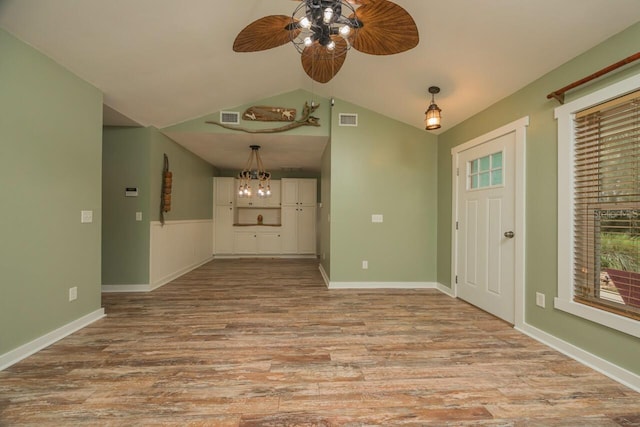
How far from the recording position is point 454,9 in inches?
83.1

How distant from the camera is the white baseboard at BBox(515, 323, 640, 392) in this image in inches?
69.9

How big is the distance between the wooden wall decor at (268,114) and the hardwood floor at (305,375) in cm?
274

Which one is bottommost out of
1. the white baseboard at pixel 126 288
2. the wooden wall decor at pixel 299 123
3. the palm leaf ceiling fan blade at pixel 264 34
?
the white baseboard at pixel 126 288

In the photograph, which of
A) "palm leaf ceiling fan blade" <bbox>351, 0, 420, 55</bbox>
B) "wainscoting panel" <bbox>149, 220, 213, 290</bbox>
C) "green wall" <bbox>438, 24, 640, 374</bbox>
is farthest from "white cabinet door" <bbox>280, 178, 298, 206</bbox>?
"palm leaf ceiling fan blade" <bbox>351, 0, 420, 55</bbox>

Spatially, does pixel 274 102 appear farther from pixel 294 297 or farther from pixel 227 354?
pixel 227 354

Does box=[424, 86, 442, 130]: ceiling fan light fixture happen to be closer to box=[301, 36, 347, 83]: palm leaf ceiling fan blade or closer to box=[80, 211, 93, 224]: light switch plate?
box=[301, 36, 347, 83]: palm leaf ceiling fan blade

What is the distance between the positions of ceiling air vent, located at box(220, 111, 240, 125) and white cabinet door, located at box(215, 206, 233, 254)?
3366 mm

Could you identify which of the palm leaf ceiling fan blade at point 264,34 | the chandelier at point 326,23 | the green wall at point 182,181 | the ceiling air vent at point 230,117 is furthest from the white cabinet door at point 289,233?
the chandelier at point 326,23

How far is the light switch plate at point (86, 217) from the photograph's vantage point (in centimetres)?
271

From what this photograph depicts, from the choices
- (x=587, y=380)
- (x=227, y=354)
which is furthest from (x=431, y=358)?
(x=227, y=354)

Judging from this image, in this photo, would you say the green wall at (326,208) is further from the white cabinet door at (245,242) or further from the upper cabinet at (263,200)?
the white cabinet door at (245,242)

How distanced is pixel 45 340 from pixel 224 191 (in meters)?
5.10

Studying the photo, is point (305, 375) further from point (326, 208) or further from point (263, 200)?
point (263, 200)

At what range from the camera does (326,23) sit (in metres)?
1.53
